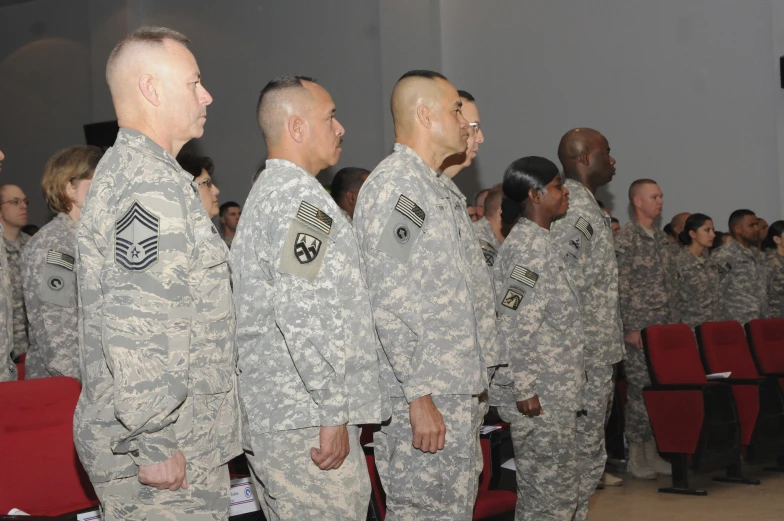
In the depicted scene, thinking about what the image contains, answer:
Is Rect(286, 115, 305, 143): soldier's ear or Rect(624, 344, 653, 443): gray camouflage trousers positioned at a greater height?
Rect(286, 115, 305, 143): soldier's ear

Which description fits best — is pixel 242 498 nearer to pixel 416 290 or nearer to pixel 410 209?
pixel 416 290

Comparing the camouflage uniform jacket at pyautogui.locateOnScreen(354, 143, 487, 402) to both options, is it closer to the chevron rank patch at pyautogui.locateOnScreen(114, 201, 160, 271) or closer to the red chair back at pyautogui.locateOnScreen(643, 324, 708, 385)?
the chevron rank patch at pyautogui.locateOnScreen(114, 201, 160, 271)

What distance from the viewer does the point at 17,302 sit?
437cm

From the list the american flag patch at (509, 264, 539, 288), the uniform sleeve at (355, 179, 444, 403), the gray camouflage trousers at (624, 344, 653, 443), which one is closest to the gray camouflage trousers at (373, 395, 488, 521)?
the uniform sleeve at (355, 179, 444, 403)

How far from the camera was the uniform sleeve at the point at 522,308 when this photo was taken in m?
3.24

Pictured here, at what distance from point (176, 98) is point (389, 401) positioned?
41.2 inches

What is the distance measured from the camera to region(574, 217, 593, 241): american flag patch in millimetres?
3779

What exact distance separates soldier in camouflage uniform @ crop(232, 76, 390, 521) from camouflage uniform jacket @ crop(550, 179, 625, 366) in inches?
73.9

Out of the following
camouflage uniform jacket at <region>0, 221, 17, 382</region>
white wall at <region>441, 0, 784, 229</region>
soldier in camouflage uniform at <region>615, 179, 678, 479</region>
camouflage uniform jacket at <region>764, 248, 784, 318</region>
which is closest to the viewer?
camouflage uniform jacket at <region>0, 221, 17, 382</region>

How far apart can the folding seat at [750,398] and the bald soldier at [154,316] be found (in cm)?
374

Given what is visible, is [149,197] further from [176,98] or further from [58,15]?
[58,15]

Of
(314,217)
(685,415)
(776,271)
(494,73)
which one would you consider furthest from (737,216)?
(314,217)

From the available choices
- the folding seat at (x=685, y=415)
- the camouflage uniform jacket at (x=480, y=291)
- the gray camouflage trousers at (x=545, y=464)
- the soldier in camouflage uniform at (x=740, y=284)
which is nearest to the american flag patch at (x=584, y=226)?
the gray camouflage trousers at (x=545, y=464)

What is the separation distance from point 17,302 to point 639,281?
373 cm
